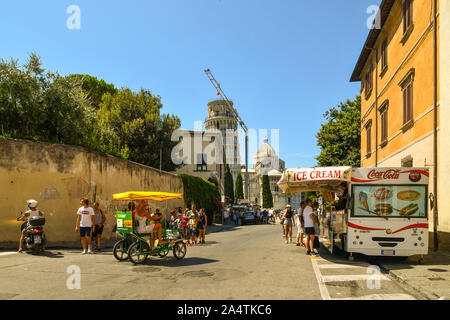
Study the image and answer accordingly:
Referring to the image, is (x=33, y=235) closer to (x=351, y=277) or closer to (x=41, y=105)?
(x=351, y=277)

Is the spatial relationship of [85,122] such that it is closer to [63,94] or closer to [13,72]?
[63,94]

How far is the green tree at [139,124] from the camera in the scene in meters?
35.7

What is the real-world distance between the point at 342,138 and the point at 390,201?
935 inches

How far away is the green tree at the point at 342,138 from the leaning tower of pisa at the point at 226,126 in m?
95.4

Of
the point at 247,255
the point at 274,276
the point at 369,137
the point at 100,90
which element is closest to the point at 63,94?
the point at 247,255

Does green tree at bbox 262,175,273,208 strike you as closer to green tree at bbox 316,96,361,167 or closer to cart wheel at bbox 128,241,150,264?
green tree at bbox 316,96,361,167

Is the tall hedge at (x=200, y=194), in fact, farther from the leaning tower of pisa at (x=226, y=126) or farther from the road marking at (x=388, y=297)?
the leaning tower of pisa at (x=226, y=126)

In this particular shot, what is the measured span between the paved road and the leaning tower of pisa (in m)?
120

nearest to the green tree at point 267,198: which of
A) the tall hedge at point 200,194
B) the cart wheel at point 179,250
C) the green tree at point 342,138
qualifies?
the tall hedge at point 200,194

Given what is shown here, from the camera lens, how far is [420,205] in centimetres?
1088

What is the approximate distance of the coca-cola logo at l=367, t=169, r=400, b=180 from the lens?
11.1m

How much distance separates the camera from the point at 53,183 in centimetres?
1534

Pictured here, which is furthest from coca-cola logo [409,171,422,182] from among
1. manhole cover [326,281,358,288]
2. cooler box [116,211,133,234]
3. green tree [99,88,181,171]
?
green tree [99,88,181,171]

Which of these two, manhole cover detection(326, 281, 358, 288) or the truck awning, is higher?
the truck awning
